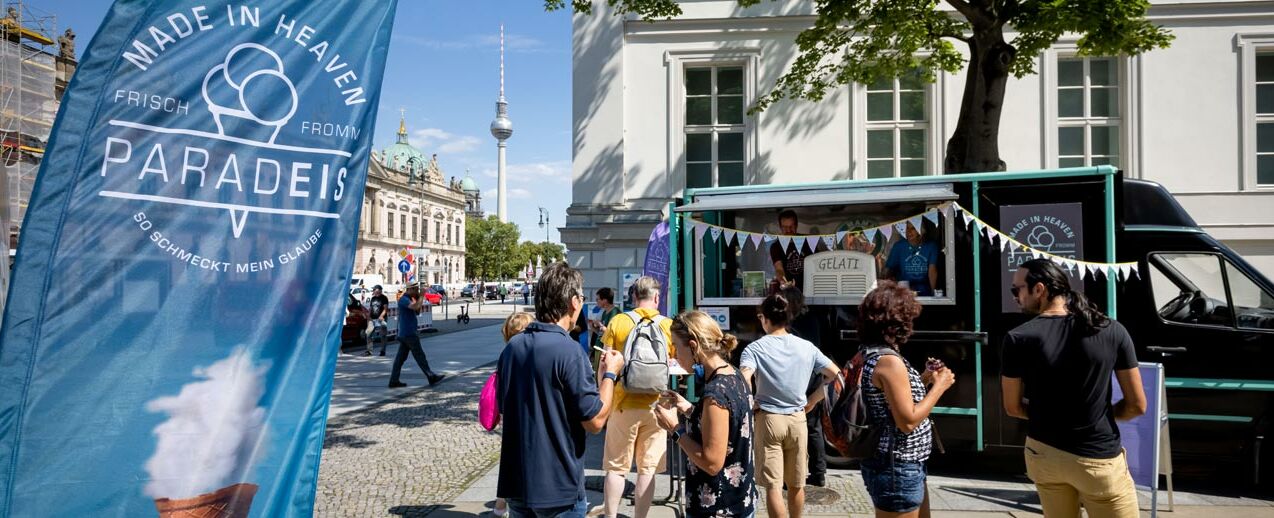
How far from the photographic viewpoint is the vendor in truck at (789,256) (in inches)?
272

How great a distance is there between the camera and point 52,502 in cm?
178

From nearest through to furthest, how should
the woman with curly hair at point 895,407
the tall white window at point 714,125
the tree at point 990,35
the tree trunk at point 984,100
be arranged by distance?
the woman with curly hair at point 895,407
the tree at point 990,35
the tree trunk at point 984,100
the tall white window at point 714,125

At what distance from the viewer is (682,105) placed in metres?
13.5

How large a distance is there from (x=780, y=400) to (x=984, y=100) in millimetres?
6046

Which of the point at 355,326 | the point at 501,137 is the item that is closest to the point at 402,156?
the point at 501,137

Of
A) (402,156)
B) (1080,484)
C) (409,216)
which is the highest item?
(402,156)

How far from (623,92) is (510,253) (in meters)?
90.2

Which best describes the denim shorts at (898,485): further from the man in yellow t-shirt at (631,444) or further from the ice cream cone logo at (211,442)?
the ice cream cone logo at (211,442)

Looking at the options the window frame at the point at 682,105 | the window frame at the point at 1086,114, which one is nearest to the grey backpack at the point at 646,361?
the window frame at the point at 682,105

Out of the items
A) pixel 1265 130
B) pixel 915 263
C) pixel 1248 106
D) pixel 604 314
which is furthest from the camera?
pixel 1265 130

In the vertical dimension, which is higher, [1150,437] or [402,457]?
[1150,437]

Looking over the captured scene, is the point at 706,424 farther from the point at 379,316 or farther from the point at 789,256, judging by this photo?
the point at 379,316

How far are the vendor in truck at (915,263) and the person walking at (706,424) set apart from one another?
3845mm

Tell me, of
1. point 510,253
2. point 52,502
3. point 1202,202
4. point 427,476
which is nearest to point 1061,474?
point 52,502
